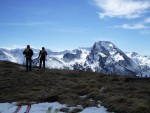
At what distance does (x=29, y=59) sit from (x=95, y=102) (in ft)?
63.1

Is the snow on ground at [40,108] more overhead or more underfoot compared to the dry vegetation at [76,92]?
more underfoot

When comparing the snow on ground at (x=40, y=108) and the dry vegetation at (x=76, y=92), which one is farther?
the dry vegetation at (x=76, y=92)

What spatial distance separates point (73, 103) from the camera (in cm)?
2409

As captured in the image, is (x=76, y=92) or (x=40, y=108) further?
(x=76, y=92)

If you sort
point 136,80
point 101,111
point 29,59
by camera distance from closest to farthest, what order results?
point 101,111 < point 136,80 < point 29,59

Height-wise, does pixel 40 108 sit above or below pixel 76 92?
below

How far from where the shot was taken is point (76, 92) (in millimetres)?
27594

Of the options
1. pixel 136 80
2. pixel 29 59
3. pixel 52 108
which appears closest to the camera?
pixel 52 108

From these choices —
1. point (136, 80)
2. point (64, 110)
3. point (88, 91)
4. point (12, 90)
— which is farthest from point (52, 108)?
point (136, 80)

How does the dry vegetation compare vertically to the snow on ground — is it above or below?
above

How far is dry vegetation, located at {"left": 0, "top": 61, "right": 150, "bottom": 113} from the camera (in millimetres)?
22352

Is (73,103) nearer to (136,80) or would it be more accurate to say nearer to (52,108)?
(52,108)

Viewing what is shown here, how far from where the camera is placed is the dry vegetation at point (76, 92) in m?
22.4

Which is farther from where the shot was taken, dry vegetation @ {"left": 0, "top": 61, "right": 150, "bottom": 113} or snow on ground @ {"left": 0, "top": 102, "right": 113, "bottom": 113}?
dry vegetation @ {"left": 0, "top": 61, "right": 150, "bottom": 113}
